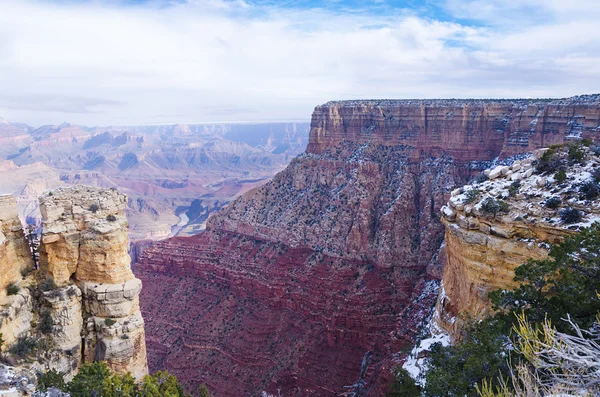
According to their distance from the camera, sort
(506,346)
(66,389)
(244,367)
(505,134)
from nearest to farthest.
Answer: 1. (506,346)
2. (66,389)
3. (244,367)
4. (505,134)

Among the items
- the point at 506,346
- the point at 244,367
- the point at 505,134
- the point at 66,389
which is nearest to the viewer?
the point at 506,346

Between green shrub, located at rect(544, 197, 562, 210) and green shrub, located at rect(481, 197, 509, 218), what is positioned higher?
green shrub, located at rect(544, 197, 562, 210)

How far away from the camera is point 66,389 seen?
1472 cm

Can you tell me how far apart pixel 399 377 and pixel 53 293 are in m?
16.4

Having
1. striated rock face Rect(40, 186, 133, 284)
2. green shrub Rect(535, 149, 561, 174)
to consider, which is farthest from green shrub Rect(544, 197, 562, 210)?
striated rock face Rect(40, 186, 133, 284)

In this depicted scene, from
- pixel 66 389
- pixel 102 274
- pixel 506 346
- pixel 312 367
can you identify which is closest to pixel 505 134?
pixel 312 367

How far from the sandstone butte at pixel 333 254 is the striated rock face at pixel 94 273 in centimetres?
2011

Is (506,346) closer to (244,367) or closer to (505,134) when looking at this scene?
(244,367)

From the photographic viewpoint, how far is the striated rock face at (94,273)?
63.2 ft

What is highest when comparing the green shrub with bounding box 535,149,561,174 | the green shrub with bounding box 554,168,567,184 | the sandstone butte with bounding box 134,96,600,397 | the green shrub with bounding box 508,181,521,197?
the green shrub with bounding box 535,149,561,174

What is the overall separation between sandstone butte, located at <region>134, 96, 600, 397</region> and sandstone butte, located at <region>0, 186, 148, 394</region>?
801 inches

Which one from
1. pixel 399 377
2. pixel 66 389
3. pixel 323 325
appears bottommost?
pixel 323 325

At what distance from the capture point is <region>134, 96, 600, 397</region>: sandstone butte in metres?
39.9

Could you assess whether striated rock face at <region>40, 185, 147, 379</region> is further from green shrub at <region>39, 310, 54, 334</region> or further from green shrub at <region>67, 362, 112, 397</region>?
green shrub at <region>67, 362, 112, 397</region>
